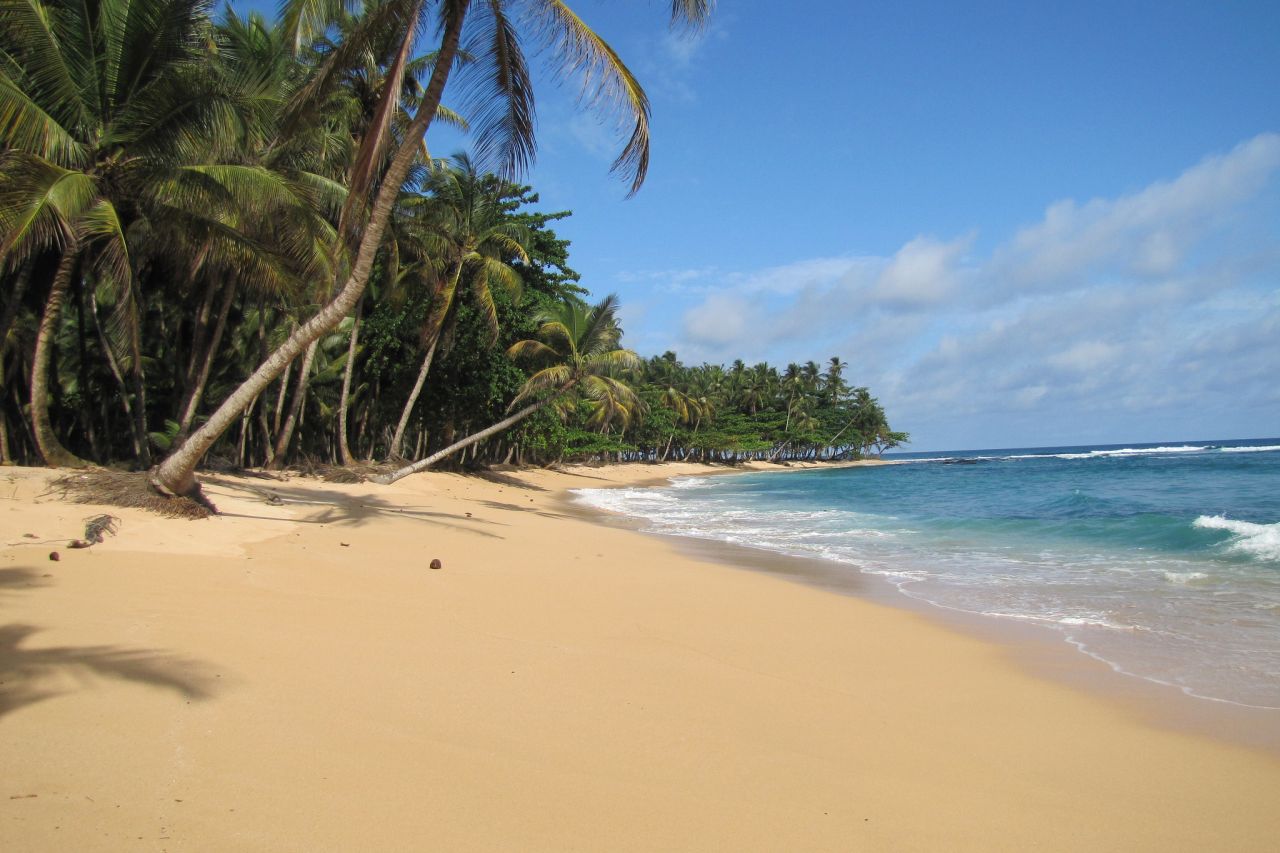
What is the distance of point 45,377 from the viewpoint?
29.9 feet

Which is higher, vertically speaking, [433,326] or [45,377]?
[433,326]

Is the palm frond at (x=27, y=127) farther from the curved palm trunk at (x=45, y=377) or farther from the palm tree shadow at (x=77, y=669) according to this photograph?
the palm tree shadow at (x=77, y=669)

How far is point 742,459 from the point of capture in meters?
73.4

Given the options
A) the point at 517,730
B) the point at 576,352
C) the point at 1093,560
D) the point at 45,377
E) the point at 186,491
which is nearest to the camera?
the point at 517,730

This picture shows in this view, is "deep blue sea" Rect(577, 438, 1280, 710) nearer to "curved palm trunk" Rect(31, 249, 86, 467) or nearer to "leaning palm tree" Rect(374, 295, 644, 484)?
"leaning palm tree" Rect(374, 295, 644, 484)

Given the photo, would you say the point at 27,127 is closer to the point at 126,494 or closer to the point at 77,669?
the point at 126,494

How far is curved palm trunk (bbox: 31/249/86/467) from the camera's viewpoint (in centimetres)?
871

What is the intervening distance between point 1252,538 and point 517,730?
13077 millimetres

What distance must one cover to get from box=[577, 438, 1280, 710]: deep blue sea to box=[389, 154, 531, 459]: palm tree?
688 centimetres

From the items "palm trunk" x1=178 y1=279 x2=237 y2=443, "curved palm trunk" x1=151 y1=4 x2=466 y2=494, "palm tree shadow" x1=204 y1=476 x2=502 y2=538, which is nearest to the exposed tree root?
"curved palm trunk" x1=151 y1=4 x2=466 y2=494

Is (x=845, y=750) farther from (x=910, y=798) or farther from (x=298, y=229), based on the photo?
(x=298, y=229)

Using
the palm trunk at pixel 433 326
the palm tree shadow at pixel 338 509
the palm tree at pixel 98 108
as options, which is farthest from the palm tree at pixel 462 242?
the palm tree at pixel 98 108

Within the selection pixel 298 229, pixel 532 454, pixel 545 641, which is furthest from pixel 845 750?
pixel 532 454

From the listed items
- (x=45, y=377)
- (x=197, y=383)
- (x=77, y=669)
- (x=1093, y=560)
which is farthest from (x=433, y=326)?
(x=77, y=669)
